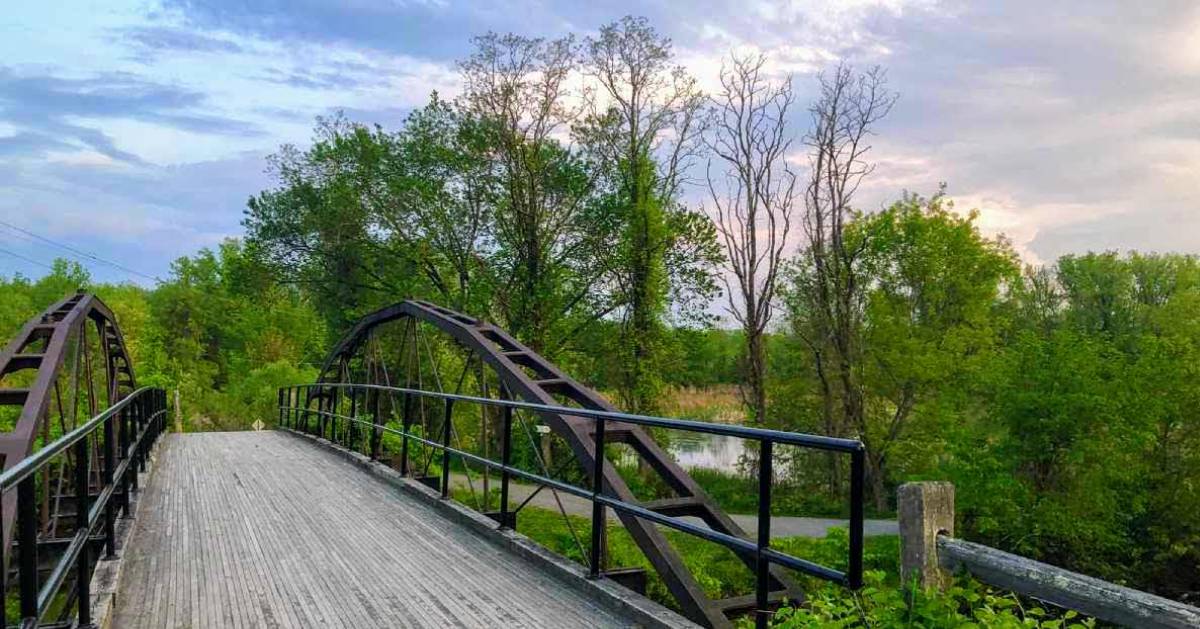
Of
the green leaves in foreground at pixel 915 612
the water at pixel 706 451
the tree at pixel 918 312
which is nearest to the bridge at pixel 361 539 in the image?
the green leaves in foreground at pixel 915 612

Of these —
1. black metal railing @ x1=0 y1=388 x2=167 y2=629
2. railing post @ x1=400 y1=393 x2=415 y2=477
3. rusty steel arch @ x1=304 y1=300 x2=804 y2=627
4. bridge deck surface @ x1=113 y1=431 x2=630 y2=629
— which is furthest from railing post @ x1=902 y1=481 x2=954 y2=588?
railing post @ x1=400 y1=393 x2=415 y2=477

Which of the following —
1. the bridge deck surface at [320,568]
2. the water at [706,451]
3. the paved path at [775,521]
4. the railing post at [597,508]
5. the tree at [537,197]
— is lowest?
the water at [706,451]

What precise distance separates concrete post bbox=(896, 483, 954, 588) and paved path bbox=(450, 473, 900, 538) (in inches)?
608

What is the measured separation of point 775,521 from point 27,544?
20456mm

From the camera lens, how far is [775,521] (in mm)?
21422

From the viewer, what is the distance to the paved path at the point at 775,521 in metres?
19.3

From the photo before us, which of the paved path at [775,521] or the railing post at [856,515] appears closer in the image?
the railing post at [856,515]

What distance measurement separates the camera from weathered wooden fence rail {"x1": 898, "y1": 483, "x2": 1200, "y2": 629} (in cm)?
223

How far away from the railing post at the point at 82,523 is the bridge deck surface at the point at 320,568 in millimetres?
371

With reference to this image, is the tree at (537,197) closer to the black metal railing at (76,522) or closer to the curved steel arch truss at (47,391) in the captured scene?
the curved steel arch truss at (47,391)

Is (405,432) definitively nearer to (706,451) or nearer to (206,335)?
(706,451)

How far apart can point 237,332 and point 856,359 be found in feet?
122

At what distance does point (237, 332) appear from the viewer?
4928cm

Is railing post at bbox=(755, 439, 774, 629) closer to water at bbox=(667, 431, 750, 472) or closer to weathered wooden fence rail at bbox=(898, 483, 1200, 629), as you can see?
weathered wooden fence rail at bbox=(898, 483, 1200, 629)
